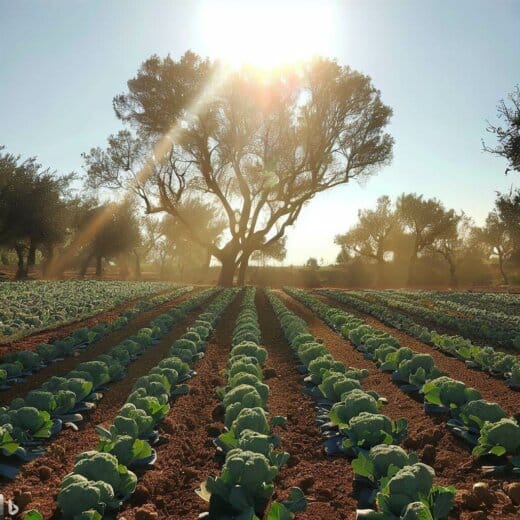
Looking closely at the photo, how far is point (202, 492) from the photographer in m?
4.02

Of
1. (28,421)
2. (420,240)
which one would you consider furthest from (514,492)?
(420,240)

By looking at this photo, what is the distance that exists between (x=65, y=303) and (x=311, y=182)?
23182 millimetres

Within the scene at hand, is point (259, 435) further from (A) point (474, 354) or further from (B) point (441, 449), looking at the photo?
(A) point (474, 354)

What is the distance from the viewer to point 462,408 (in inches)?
217

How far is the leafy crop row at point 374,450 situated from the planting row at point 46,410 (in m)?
3.11

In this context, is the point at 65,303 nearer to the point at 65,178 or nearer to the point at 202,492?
the point at 202,492

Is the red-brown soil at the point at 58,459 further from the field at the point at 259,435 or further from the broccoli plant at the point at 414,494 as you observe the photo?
the broccoli plant at the point at 414,494

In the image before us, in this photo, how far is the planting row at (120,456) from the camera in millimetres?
3668

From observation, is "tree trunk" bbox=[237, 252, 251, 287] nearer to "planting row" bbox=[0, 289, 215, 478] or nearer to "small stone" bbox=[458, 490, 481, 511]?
"planting row" bbox=[0, 289, 215, 478]

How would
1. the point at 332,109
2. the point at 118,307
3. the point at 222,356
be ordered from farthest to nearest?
the point at 332,109 → the point at 118,307 → the point at 222,356

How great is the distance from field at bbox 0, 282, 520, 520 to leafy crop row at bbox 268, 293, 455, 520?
1cm

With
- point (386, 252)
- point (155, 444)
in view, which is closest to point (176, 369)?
point (155, 444)

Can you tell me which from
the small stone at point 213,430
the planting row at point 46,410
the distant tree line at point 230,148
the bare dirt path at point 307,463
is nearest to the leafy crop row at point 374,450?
the bare dirt path at point 307,463

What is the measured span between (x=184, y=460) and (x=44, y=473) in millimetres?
→ 1354
